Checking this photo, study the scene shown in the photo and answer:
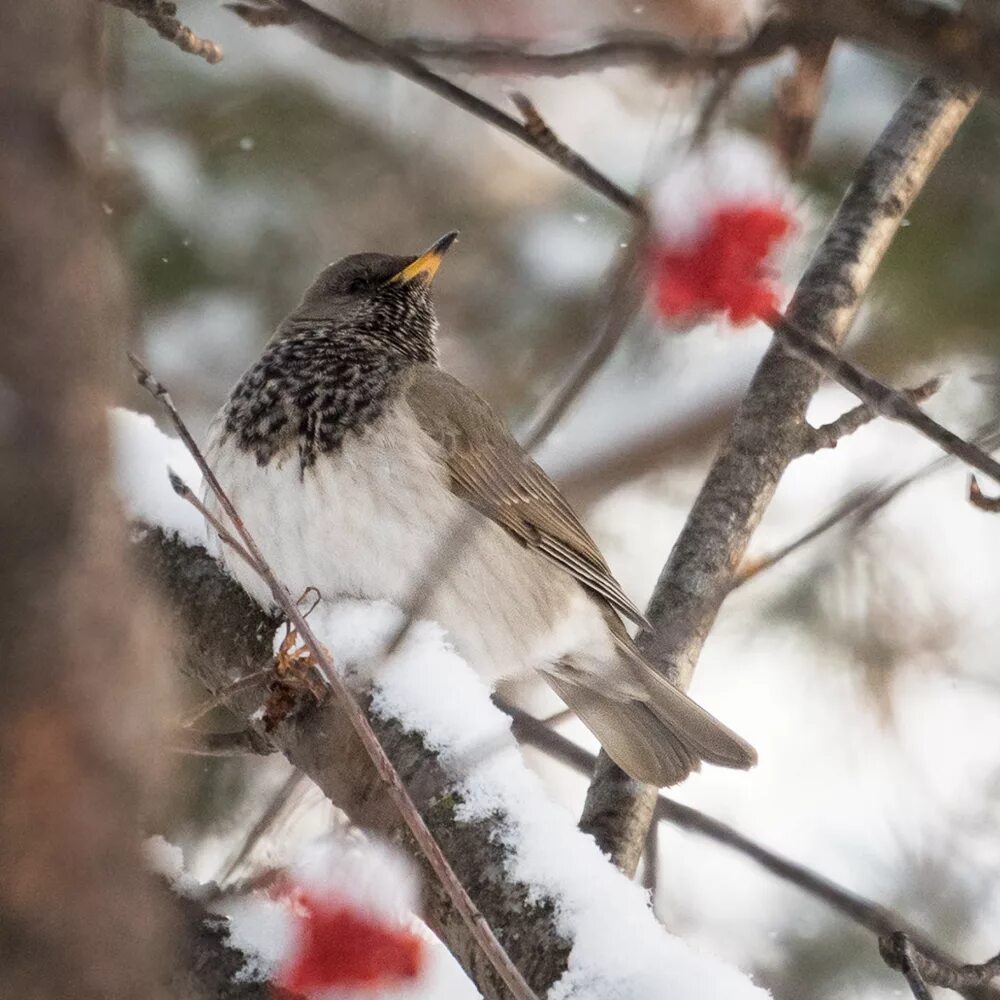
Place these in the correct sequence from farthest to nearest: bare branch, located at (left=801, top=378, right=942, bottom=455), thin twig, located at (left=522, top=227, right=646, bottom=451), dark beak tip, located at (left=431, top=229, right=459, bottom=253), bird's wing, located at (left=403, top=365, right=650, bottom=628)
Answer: dark beak tip, located at (left=431, top=229, right=459, bottom=253)
bird's wing, located at (left=403, top=365, right=650, bottom=628)
bare branch, located at (left=801, top=378, right=942, bottom=455)
thin twig, located at (left=522, top=227, right=646, bottom=451)

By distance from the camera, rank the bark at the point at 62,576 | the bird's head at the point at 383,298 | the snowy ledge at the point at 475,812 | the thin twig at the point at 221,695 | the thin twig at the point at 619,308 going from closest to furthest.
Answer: the bark at the point at 62,576, the snowy ledge at the point at 475,812, the thin twig at the point at 619,308, the thin twig at the point at 221,695, the bird's head at the point at 383,298

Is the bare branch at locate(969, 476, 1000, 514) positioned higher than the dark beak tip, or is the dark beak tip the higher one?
the dark beak tip

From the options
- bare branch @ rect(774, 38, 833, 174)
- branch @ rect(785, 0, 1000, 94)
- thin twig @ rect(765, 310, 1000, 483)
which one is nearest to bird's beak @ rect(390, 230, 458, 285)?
thin twig @ rect(765, 310, 1000, 483)

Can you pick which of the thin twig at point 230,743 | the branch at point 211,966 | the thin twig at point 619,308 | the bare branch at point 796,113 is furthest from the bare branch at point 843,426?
the branch at point 211,966

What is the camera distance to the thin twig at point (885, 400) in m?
2.03

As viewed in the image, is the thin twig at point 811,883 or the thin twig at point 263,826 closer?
the thin twig at point 811,883

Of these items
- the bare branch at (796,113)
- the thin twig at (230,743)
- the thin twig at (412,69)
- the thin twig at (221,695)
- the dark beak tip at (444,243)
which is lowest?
the thin twig at (221,695)

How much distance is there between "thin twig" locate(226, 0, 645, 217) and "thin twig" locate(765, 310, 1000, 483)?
0.37 metres

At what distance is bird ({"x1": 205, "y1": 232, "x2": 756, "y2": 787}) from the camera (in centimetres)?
338

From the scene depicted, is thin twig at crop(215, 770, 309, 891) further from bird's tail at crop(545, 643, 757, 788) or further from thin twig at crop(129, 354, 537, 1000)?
thin twig at crop(129, 354, 537, 1000)

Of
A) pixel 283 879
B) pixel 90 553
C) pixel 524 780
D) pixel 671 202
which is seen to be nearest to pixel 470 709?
pixel 524 780

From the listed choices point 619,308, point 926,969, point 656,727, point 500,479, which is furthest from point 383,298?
point 926,969

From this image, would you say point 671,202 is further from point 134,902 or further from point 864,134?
point 864,134

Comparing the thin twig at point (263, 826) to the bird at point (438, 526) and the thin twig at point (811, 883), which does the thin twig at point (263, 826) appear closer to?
the bird at point (438, 526)
